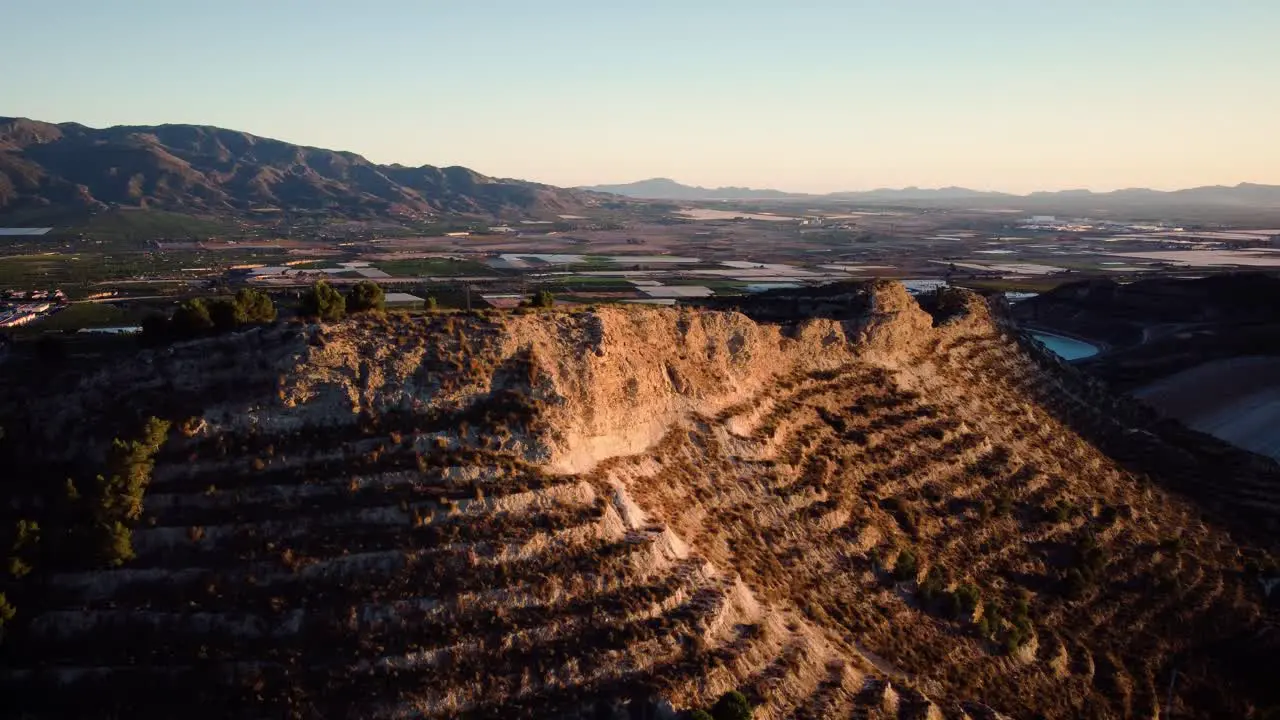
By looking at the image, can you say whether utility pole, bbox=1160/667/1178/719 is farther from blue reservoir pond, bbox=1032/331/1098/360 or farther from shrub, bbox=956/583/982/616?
blue reservoir pond, bbox=1032/331/1098/360

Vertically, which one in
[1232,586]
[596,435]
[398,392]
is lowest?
[1232,586]

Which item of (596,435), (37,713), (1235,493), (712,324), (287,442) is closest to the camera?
(37,713)

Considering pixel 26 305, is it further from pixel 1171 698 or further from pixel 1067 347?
pixel 1067 347

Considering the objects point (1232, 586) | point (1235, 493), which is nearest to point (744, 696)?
point (1232, 586)

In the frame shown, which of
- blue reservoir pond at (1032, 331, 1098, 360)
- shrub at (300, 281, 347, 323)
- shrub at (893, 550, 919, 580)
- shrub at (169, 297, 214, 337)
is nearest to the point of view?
shrub at (169, 297, 214, 337)

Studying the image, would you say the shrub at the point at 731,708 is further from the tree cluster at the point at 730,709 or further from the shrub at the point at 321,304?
the shrub at the point at 321,304

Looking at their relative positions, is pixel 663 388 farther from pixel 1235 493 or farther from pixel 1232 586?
pixel 1235 493

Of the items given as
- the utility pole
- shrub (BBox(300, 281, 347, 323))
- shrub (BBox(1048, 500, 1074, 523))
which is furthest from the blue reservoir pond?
shrub (BBox(300, 281, 347, 323))
